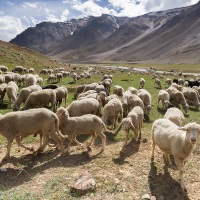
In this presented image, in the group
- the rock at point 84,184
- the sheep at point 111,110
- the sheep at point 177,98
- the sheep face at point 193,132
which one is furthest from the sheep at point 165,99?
the rock at point 84,184

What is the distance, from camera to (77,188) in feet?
30.2

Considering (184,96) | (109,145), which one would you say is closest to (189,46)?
(184,96)

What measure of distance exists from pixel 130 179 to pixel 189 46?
176671mm

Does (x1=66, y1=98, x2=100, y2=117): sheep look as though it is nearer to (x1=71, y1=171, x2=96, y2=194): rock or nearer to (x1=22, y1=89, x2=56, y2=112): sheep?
(x1=22, y1=89, x2=56, y2=112): sheep

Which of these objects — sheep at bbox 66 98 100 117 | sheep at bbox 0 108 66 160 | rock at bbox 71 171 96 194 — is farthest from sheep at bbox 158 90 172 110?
rock at bbox 71 171 96 194

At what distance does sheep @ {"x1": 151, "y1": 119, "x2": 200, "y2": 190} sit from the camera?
9.37 meters

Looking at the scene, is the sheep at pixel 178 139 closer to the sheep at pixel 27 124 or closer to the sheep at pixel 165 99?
the sheep at pixel 27 124

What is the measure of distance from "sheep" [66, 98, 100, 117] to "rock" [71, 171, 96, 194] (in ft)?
20.2

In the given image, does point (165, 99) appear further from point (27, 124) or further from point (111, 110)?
point (27, 124)

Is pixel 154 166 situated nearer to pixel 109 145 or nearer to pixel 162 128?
pixel 162 128

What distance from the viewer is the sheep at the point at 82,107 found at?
15648 millimetres

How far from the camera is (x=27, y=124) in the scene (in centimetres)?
1147

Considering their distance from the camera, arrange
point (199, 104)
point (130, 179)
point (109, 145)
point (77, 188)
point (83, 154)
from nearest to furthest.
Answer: point (77, 188) → point (130, 179) → point (83, 154) → point (109, 145) → point (199, 104)

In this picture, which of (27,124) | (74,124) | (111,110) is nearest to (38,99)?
(111,110)
